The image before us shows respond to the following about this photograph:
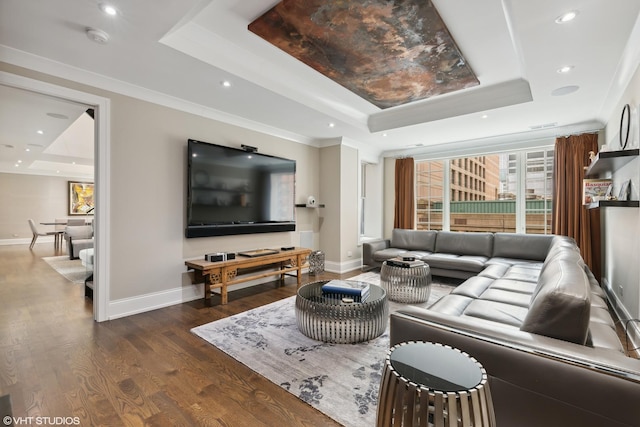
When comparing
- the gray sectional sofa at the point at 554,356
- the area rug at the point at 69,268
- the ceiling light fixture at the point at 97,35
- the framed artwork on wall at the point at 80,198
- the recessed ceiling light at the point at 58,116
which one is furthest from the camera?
the framed artwork on wall at the point at 80,198

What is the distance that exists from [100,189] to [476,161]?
20.4 feet

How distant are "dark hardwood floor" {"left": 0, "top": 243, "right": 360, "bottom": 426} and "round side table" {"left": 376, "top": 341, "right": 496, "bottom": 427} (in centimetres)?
90

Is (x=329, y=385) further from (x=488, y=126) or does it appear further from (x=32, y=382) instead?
(x=488, y=126)

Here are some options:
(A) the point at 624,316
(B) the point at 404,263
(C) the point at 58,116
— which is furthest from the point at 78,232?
(A) the point at 624,316

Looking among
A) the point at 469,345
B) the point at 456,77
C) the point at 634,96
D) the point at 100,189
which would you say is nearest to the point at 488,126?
the point at 456,77

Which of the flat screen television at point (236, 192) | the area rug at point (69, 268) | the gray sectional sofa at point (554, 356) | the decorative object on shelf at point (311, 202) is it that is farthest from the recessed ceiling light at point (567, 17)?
the area rug at point (69, 268)

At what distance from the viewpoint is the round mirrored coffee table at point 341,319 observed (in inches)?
97.3

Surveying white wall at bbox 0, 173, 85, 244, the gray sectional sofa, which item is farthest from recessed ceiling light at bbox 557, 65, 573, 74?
white wall at bbox 0, 173, 85, 244

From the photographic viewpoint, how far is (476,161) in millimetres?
5957

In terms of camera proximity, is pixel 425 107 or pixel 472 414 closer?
pixel 472 414

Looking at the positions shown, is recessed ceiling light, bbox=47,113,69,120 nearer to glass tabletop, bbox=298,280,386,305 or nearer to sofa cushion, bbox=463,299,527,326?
glass tabletop, bbox=298,280,386,305

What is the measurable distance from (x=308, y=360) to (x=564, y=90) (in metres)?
3.96

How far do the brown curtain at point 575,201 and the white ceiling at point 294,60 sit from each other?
28cm

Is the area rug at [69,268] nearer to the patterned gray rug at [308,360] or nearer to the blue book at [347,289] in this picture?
the patterned gray rug at [308,360]
